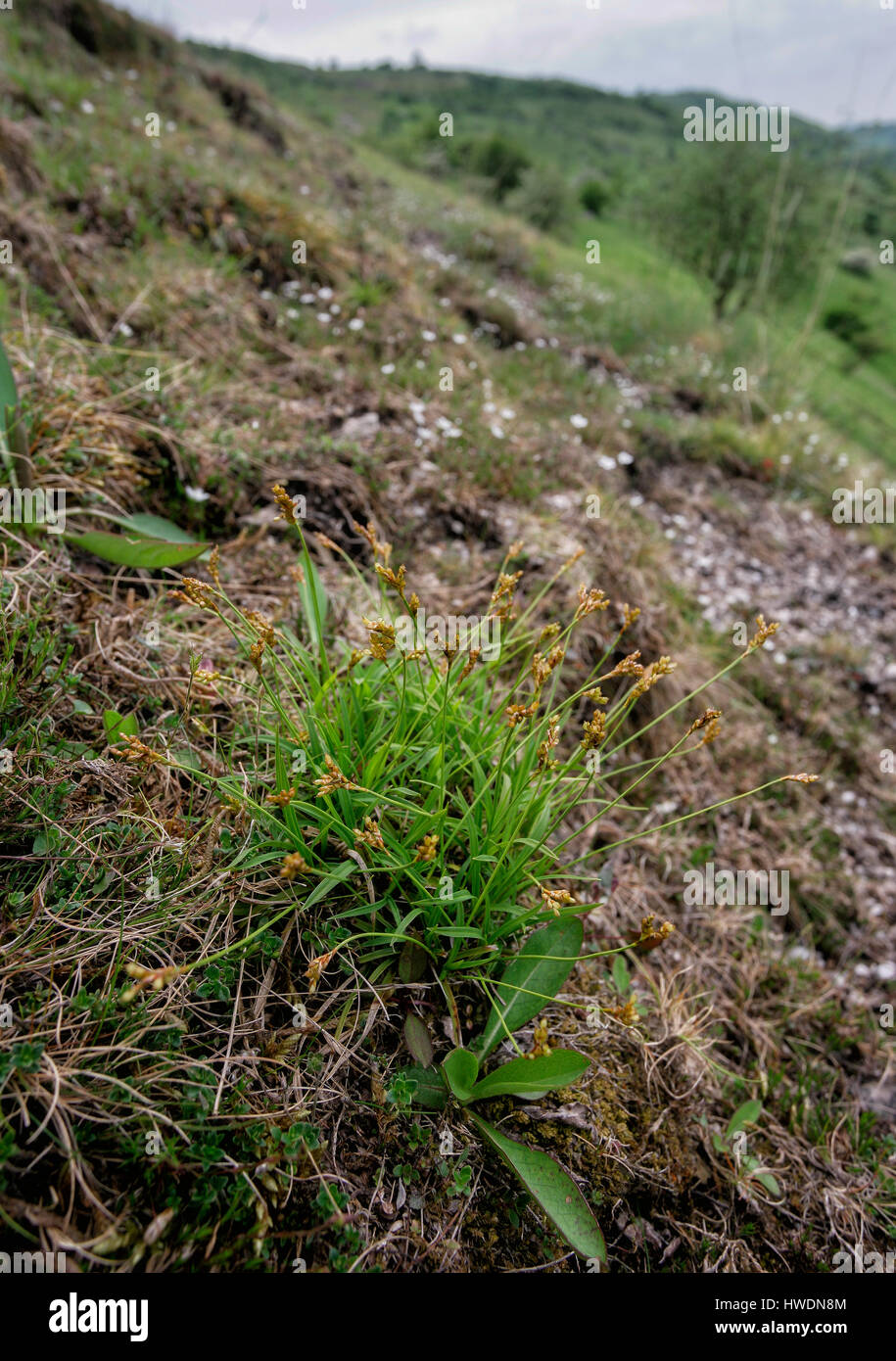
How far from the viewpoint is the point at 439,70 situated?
49.4 metres

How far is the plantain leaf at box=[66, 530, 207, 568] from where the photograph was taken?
222 cm

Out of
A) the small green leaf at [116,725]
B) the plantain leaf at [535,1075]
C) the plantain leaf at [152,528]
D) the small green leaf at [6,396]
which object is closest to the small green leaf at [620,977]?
the plantain leaf at [535,1075]

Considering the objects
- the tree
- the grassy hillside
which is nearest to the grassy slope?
the tree

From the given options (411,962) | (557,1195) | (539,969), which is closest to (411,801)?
(411,962)

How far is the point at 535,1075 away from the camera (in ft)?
5.24

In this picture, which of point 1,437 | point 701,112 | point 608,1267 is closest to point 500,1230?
point 608,1267

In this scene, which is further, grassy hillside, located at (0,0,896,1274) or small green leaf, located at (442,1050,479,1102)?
small green leaf, located at (442,1050,479,1102)

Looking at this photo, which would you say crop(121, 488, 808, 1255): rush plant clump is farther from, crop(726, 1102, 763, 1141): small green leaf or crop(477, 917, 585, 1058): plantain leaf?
crop(726, 1102, 763, 1141): small green leaf

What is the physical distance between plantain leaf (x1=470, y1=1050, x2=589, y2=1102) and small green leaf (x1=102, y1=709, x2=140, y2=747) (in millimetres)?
1244

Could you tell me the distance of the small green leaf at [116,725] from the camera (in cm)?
186

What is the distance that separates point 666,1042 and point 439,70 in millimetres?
64356

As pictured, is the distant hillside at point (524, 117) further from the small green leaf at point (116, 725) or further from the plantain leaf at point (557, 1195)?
the plantain leaf at point (557, 1195)
